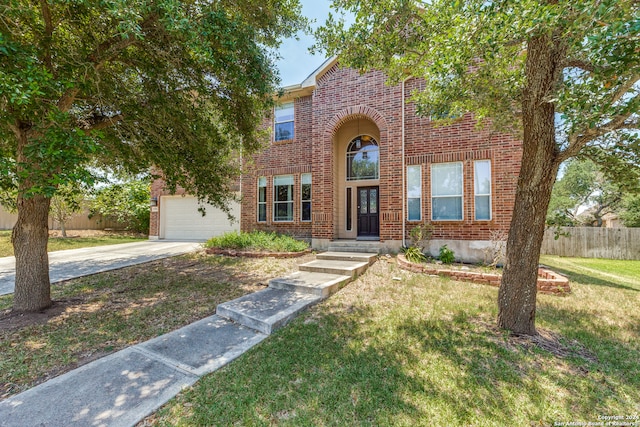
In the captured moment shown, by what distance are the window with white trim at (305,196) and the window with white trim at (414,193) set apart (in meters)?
3.74

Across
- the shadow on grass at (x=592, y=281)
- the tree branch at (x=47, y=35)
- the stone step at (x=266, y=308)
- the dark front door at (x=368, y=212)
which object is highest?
the tree branch at (x=47, y=35)

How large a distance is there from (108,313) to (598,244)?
1720 cm

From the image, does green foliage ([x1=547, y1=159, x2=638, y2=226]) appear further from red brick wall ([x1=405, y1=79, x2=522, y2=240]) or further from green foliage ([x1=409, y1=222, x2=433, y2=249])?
green foliage ([x1=409, y1=222, x2=433, y2=249])

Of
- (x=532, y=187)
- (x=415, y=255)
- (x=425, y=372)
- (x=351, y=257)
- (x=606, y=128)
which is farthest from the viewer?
(x=415, y=255)

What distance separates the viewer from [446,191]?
28.0ft

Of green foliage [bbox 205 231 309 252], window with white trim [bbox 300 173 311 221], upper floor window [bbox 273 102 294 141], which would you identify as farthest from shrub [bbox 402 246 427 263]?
upper floor window [bbox 273 102 294 141]

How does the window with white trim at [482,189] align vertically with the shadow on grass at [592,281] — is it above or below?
above

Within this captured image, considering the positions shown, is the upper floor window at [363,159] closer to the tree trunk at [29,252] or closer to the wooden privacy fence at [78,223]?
the tree trunk at [29,252]

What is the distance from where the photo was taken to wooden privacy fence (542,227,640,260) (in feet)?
36.6

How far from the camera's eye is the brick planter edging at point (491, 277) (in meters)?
5.44

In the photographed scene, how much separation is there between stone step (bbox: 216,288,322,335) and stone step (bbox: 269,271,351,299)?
13 centimetres

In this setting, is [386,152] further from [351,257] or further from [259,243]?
[259,243]

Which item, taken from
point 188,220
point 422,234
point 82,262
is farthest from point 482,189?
point 188,220

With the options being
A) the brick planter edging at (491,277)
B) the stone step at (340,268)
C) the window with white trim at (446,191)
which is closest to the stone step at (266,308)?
the stone step at (340,268)
